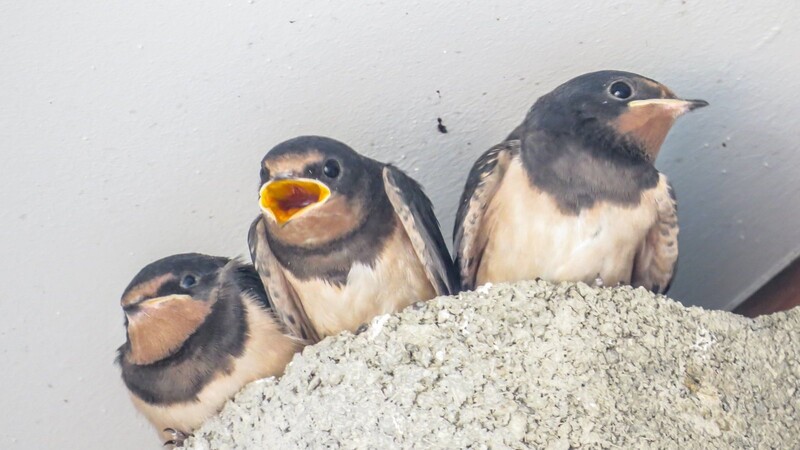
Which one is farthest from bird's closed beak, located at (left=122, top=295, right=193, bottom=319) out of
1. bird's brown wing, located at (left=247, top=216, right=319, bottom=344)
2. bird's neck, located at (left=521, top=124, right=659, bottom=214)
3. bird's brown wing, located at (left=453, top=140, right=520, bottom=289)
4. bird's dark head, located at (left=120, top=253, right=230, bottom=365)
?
bird's neck, located at (left=521, top=124, right=659, bottom=214)

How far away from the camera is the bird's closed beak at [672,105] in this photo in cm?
235

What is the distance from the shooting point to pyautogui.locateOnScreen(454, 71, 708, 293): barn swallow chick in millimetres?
2408

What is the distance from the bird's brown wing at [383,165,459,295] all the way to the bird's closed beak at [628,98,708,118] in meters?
0.53

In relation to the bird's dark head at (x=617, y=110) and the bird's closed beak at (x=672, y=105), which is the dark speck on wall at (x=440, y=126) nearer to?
the bird's dark head at (x=617, y=110)

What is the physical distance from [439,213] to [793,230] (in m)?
0.93

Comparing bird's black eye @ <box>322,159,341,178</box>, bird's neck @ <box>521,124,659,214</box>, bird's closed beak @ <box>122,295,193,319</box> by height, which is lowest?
bird's closed beak @ <box>122,295,193,319</box>

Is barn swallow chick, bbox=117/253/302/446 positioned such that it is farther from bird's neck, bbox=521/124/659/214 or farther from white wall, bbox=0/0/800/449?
bird's neck, bbox=521/124/659/214

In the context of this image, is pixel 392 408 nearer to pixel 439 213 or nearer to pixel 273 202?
pixel 273 202

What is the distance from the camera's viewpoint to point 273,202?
2.41 metres

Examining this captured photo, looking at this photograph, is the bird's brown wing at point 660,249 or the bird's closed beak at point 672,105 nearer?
the bird's closed beak at point 672,105

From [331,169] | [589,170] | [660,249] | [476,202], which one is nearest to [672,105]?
[589,170]

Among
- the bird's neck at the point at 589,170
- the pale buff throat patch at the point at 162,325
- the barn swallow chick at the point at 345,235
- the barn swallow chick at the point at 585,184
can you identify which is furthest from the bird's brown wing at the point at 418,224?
the pale buff throat patch at the point at 162,325

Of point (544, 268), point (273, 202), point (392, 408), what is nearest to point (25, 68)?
point (273, 202)

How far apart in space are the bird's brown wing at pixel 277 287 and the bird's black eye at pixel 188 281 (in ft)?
0.53
